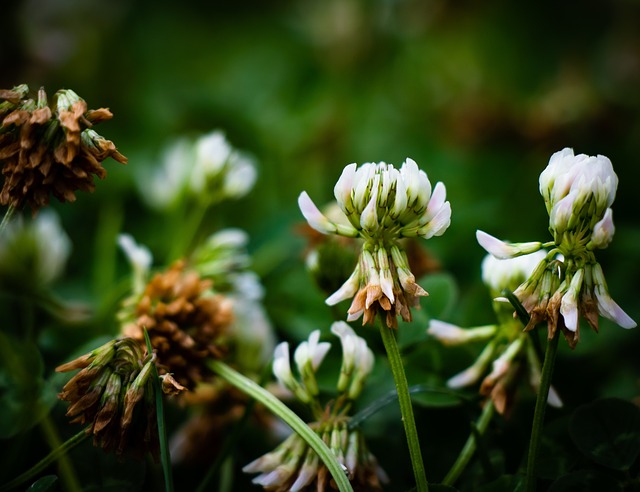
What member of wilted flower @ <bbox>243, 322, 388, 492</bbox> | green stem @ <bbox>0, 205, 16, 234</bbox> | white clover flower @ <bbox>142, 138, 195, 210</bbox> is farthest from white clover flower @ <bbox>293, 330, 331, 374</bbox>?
white clover flower @ <bbox>142, 138, 195, 210</bbox>

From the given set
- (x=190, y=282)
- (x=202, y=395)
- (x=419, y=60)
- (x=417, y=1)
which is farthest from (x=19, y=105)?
(x=417, y=1)

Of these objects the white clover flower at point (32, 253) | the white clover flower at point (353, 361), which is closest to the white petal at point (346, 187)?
the white clover flower at point (353, 361)

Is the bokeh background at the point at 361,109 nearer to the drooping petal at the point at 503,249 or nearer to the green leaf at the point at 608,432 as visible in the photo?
the green leaf at the point at 608,432

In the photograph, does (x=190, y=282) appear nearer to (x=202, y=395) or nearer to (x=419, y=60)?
(x=202, y=395)

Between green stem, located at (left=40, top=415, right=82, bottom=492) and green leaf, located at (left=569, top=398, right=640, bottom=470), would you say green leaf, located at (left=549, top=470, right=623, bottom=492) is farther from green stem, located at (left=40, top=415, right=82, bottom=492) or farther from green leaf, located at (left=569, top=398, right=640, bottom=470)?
green stem, located at (left=40, top=415, right=82, bottom=492)

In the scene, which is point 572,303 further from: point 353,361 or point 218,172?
point 218,172

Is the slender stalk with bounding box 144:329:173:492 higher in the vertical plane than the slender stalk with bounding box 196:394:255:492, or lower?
higher

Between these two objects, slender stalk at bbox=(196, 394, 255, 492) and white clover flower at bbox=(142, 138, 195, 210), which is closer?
slender stalk at bbox=(196, 394, 255, 492)
